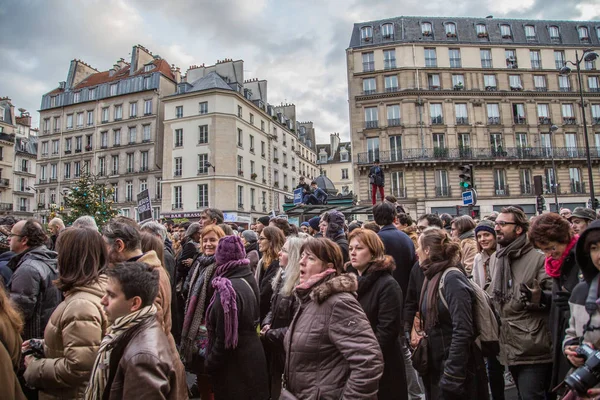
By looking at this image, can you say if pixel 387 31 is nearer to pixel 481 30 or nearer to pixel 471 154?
pixel 481 30

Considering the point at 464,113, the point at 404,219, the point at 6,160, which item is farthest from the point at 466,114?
the point at 6,160

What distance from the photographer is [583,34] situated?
37.7 m

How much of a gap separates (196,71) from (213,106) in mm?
8807

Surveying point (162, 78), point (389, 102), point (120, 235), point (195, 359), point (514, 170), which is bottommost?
point (195, 359)

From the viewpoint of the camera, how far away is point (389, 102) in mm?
33969

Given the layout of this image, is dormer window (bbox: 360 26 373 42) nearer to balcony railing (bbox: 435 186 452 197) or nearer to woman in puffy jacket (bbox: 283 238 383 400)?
balcony railing (bbox: 435 186 452 197)

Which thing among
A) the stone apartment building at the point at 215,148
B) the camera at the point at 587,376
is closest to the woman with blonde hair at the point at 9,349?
the camera at the point at 587,376

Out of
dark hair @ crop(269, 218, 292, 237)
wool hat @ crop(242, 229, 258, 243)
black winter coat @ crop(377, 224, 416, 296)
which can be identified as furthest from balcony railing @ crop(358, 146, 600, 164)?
black winter coat @ crop(377, 224, 416, 296)

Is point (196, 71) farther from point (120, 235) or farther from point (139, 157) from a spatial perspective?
point (120, 235)

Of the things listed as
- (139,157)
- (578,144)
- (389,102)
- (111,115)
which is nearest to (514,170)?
(578,144)

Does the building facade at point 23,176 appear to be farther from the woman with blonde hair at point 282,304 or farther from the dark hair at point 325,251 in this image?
the dark hair at point 325,251

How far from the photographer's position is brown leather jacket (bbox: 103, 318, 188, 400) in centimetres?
198

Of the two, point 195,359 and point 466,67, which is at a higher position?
point 466,67

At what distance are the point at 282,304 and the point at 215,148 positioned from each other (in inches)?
1342
